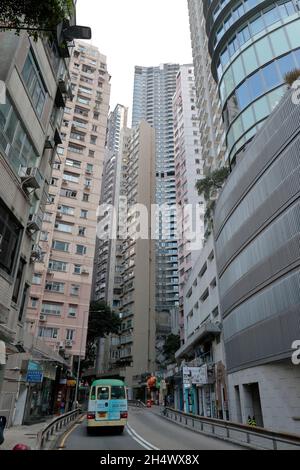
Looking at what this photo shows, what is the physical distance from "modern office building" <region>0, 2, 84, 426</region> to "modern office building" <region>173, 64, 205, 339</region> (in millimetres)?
46046

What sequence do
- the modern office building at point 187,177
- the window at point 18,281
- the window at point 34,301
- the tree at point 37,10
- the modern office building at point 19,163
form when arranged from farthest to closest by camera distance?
1. the modern office building at point 187,177
2. the window at point 34,301
3. the window at point 18,281
4. the modern office building at point 19,163
5. the tree at point 37,10

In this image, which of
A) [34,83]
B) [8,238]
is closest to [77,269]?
[34,83]

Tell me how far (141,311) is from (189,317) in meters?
25.1

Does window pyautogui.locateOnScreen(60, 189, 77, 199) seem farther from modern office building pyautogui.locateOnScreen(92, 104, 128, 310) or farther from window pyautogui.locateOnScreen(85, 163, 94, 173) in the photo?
modern office building pyautogui.locateOnScreen(92, 104, 128, 310)

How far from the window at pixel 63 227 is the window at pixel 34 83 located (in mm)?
30866

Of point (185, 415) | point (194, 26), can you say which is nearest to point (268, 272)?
point (185, 415)

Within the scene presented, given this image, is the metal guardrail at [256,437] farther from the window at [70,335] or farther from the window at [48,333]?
the window at [48,333]

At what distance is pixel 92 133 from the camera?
5581 centimetres

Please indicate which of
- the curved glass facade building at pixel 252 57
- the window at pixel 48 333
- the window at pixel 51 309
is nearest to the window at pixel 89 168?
the window at pixel 51 309

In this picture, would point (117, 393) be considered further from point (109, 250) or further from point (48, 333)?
point (109, 250)

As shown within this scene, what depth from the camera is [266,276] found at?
851 inches

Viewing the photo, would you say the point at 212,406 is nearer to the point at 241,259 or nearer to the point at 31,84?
the point at 241,259

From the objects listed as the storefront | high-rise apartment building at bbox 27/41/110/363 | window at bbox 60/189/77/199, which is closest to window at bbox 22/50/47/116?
the storefront

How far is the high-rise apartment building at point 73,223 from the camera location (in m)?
42.4
